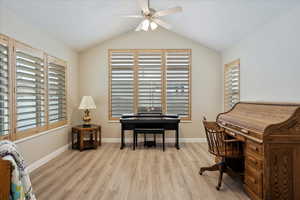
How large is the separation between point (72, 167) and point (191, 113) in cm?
334

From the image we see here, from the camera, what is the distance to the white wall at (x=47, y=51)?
9.26 feet

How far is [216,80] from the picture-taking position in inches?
212

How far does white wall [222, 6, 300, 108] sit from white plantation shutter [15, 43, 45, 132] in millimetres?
4009

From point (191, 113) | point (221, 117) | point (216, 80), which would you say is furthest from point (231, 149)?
point (216, 80)

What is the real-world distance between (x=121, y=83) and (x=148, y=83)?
77 cm

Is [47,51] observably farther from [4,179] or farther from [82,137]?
[4,179]

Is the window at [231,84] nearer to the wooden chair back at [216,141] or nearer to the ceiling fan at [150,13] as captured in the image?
the wooden chair back at [216,141]

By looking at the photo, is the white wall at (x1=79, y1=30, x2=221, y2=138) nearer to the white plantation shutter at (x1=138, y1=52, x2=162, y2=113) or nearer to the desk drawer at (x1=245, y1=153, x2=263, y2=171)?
the white plantation shutter at (x1=138, y1=52, x2=162, y2=113)

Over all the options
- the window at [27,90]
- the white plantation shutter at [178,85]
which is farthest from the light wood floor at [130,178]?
the white plantation shutter at [178,85]

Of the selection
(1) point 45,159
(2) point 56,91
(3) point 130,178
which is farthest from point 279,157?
(2) point 56,91

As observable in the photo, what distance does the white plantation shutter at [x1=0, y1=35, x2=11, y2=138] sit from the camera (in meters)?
2.59

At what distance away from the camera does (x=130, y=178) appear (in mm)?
3000

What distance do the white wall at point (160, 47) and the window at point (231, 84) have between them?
361 millimetres

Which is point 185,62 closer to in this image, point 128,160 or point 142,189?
point 128,160
